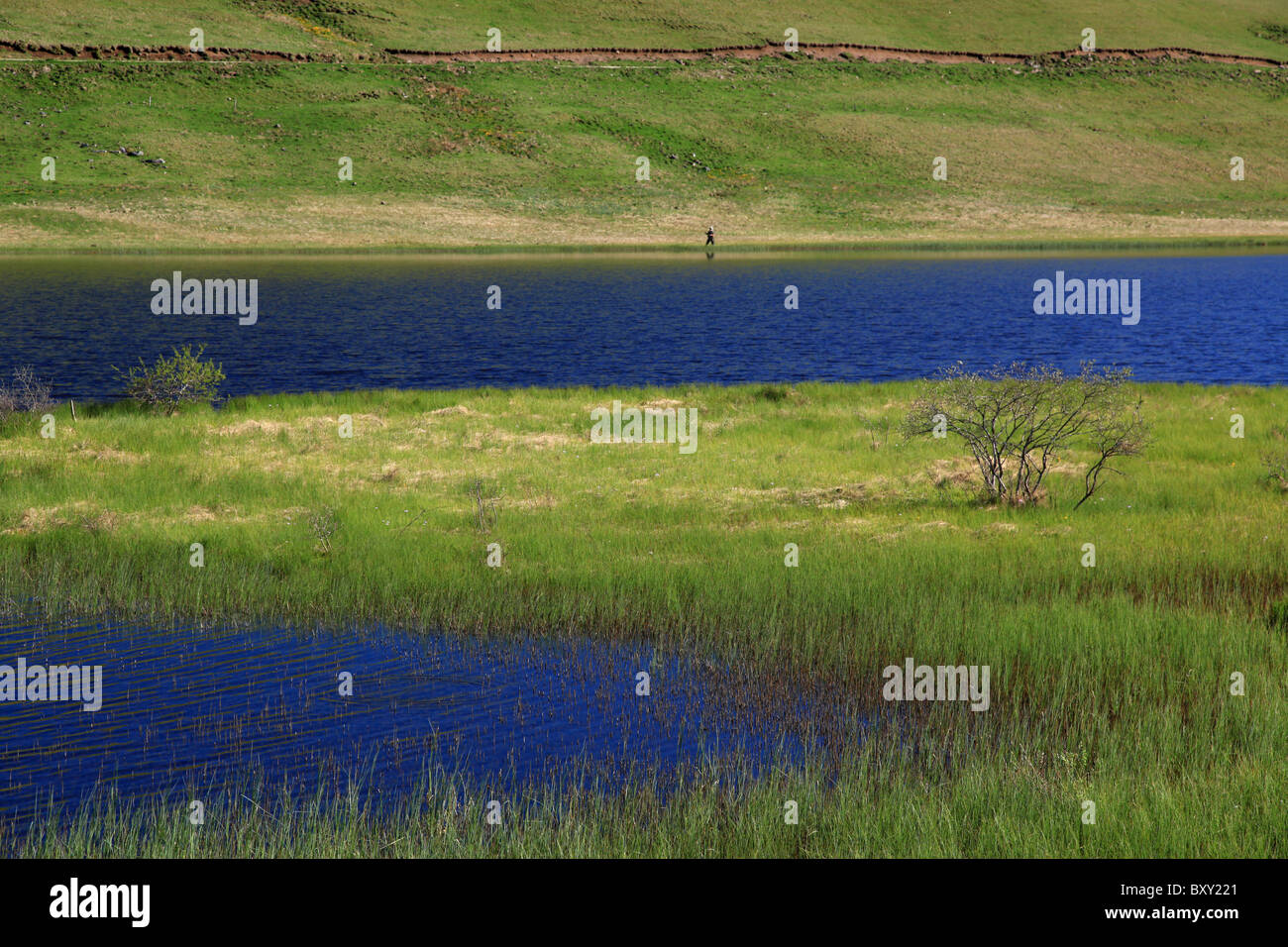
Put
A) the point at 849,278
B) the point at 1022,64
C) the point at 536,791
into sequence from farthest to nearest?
the point at 1022,64, the point at 849,278, the point at 536,791

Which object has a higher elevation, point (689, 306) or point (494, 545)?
point (689, 306)

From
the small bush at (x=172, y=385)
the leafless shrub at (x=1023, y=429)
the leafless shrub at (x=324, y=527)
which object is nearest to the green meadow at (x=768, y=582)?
the leafless shrub at (x=324, y=527)

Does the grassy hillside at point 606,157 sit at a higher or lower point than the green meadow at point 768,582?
higher

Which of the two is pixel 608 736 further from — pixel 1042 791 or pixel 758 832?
pixel 1042 791

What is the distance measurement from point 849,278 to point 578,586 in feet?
223

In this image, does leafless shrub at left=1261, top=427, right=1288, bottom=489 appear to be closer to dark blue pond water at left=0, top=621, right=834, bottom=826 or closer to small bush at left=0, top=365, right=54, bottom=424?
dark blue pond water at left=0, top=621, right=834, bottom=826

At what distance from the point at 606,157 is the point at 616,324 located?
71.0 meters

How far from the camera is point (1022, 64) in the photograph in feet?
547

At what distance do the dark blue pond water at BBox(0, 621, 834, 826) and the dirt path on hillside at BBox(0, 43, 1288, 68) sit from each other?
135 metres

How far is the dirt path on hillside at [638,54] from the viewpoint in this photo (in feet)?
430

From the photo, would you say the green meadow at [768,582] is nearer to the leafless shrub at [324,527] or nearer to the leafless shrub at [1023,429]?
the leafless shrub at [324,527]

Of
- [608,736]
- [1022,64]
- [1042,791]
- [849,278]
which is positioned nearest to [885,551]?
[608,736]

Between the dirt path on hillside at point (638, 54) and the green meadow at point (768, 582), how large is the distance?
11896 cm

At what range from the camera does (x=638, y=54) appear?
15825 cm
